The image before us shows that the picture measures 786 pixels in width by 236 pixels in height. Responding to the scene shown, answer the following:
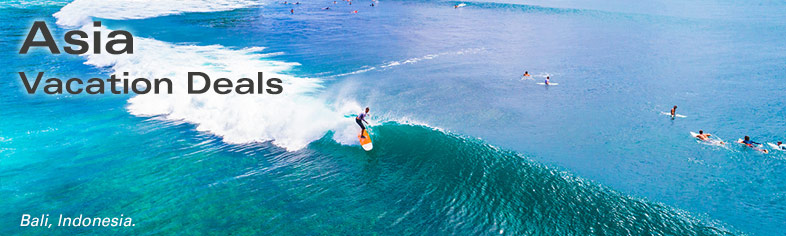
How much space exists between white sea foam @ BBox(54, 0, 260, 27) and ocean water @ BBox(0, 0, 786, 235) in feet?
80.6

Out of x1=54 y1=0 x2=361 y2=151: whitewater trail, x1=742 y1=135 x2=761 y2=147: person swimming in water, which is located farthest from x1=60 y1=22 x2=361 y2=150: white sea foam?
x1=742 y1=135 x2=761 y2=147: person swimming in water

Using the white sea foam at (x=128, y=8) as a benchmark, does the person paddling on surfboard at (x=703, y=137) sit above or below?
below

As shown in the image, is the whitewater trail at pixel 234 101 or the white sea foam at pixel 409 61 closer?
the whitewater trail at pixel 234 101

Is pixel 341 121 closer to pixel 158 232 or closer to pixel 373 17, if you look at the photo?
pixel 158 232

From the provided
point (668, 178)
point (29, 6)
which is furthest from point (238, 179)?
point (29, 6)

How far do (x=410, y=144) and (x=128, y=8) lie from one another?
89428mm

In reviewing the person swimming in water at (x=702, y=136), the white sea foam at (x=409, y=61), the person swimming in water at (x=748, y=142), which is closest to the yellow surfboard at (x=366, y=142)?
the white sea foam at (x=409, y=61)

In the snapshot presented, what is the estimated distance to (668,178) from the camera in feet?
73.9

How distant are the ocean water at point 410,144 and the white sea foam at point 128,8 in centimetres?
2456

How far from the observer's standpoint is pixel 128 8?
9044 cm

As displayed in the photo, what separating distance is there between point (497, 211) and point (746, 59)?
4989 centimetres

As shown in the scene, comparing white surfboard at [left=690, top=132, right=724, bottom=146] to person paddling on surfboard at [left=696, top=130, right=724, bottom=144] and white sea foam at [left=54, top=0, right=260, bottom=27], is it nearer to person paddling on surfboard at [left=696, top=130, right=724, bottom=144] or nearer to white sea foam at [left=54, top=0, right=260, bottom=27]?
person paddling on surfboard at [left=696, top=130, right=724, bottom=144]

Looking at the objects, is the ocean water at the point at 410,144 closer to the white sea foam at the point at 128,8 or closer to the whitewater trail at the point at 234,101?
the whitewater trail at the point at 234,101

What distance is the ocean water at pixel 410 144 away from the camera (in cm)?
1859
